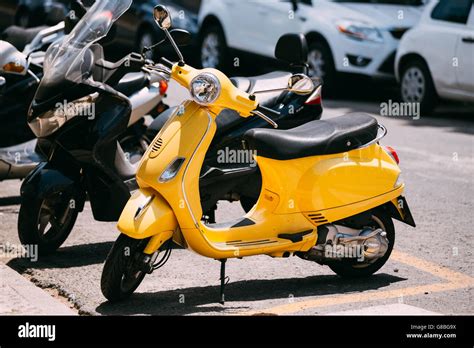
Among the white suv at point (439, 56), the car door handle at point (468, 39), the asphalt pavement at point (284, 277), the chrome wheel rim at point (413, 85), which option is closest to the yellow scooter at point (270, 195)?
the asphalt pavement at point (284, 277)

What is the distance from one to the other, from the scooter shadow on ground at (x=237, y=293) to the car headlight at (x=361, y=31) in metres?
8.26

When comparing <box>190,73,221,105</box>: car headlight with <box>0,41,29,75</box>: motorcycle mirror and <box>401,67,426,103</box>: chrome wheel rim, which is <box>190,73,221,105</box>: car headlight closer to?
<box>0,41,29,75</box>: motorcycle mirror

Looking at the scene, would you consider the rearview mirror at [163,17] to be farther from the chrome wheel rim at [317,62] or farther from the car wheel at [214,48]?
the car wheel at [214,48]

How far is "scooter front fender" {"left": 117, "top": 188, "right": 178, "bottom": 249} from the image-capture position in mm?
6023

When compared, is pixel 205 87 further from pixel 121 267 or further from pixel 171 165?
pixel 121 267

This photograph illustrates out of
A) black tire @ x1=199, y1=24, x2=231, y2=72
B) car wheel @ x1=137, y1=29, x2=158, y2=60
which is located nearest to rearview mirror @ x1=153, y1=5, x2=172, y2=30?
black tire @ x1=199, y1=24, x2=231, y2=72

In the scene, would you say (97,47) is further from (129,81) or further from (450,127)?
(450,127)

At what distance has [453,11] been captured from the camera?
13.6 metres

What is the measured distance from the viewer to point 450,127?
1296cm

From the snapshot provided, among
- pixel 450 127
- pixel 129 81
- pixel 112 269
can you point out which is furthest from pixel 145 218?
pixel 450 127

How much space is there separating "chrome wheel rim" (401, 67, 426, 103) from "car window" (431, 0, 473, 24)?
73cm

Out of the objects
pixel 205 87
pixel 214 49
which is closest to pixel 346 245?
pixel 205 87

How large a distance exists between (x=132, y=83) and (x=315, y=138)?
2902mm
